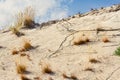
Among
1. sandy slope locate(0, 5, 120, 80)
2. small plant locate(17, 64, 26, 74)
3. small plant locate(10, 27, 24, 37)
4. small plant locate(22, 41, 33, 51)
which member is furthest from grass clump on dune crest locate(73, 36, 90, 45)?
small plant locate(10, 27, 24, 37)

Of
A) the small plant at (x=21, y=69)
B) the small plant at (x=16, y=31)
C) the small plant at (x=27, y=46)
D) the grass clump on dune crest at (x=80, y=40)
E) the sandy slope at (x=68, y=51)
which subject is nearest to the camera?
the sandy slope at (x=68, y=51)

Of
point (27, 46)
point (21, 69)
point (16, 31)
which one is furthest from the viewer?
point (16, 31)

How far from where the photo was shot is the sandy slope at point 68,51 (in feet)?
37.5

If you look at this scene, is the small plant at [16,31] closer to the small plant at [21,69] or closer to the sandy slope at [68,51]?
the sandy slope at [68,51]

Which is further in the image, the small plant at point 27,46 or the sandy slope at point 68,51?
the small plant at point 27,46

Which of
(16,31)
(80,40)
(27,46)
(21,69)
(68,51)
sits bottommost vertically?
(21,69)

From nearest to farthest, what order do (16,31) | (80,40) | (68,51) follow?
(68,51) → (80,40) → (16,31)

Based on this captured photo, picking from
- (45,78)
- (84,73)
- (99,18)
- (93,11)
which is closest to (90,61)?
(84,73)

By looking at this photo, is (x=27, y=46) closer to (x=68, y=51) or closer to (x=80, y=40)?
(x=68, y=51)

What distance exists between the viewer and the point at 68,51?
513 inches

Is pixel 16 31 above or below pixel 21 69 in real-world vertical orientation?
above

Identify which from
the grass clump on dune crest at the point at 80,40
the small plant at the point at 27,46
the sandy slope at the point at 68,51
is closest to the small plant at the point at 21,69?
the sandy slope at the point at 68,51

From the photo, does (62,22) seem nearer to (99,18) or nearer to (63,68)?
(99,18)

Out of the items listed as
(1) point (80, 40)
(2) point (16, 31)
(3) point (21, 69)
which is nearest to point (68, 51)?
(1) point (80, 40)
